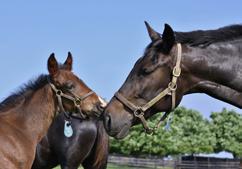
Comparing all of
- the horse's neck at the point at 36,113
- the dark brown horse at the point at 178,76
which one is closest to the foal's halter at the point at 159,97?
the dark brown horse at the point at 178,76

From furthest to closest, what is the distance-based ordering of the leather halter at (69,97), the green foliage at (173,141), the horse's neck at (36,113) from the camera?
the green foliage at (173,141) → the leather halter at (69,97) → the horse's neck at (36,113)

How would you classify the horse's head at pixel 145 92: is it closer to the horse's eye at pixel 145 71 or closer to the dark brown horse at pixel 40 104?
the horse's eye at pixel 145 71

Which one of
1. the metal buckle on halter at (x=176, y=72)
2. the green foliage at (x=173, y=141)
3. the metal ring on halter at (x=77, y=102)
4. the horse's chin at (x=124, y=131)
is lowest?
the horse's chin at (x=124, y=131)

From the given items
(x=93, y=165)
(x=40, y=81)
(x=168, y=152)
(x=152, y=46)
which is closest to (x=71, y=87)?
(x=40, y=81)

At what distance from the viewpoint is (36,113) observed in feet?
29.9

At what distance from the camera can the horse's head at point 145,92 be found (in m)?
5.14

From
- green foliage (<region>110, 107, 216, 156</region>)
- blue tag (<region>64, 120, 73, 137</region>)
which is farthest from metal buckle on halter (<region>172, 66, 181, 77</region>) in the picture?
green foliage (<region>110, 107, 216, 156</region>)

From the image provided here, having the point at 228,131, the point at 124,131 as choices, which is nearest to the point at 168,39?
the point at 124,131

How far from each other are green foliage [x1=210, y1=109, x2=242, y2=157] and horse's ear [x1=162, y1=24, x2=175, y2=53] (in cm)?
4834

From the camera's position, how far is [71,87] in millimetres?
9289

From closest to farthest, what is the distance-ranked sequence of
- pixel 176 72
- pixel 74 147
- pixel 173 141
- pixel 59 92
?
1. pixel 176 72
2. pixel 59 92
3. pixel 74 147
4. pixel 173 141

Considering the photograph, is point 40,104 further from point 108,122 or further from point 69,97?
point 108,122

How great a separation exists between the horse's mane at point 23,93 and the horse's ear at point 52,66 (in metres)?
0.17

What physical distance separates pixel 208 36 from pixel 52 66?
4502 millimetres
